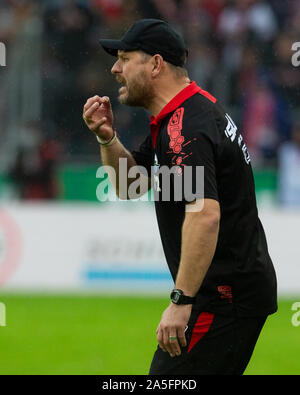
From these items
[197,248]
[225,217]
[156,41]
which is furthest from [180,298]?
[156,41]

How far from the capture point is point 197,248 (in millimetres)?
3822

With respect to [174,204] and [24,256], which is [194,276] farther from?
[24,256]

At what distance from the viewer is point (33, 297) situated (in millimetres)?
10523

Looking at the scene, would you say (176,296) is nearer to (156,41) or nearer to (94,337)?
(156,41)

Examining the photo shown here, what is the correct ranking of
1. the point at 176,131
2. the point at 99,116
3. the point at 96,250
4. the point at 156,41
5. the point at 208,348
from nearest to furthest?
the point at 176,131, the point at 208,348, the point at 156,41, the point at 99,116, the point at 96,250

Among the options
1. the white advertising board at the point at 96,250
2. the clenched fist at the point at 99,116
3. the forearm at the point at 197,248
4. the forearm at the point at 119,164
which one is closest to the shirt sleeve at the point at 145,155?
the forearm at the point at 119,164

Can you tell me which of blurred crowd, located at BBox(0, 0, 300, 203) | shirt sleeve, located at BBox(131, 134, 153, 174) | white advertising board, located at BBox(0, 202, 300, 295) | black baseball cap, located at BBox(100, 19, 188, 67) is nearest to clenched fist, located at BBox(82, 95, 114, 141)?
shirt sleeve, located at BBox(131, 134, 153, 174)

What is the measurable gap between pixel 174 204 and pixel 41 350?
13.7ft

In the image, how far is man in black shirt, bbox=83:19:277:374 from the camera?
3861 millimetres

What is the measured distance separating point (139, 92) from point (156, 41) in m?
0.28

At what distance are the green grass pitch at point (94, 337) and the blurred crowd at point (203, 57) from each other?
2249 millimetres

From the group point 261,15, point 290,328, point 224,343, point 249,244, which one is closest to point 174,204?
point 249,244

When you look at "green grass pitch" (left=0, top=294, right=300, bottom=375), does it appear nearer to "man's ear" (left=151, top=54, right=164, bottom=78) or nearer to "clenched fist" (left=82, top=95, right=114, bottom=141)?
"clenched fist" (left=82, top=95, right=114, bottom=141)

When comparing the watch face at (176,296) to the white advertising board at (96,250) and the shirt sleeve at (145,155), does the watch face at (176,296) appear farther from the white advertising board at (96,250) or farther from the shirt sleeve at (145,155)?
the white advertising board at (96,250)
